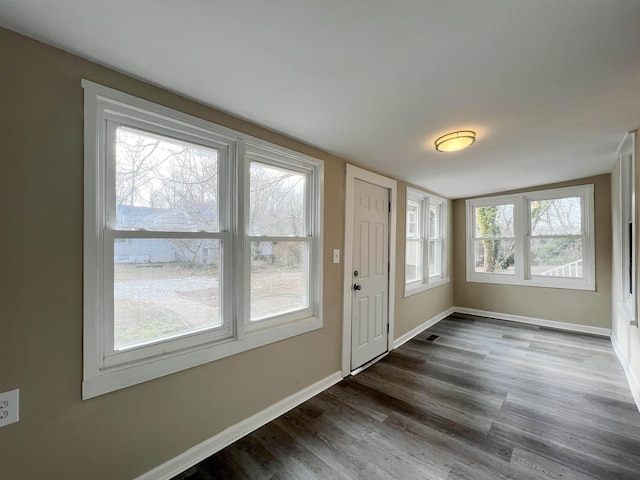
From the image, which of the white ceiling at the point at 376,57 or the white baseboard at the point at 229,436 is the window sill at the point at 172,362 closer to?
the white baseboard at the point at 229,436

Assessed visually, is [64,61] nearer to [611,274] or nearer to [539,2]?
[539,2]

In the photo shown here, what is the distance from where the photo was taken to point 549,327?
4.29 meters

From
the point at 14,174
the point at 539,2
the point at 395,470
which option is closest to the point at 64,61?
the point at 14,174

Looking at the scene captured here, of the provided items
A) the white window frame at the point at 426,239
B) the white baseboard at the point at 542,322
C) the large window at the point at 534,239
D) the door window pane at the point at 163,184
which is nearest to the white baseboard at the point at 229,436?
the door window pane at the point at 163,184

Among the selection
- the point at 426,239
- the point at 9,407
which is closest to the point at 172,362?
the point at 9,407

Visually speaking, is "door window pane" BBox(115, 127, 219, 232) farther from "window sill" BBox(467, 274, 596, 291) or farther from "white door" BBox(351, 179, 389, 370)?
"window sill" BBox(467, 274, 596, 291)

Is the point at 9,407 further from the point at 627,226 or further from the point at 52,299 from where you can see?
the point at 627,226

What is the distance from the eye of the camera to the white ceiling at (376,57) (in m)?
1.04

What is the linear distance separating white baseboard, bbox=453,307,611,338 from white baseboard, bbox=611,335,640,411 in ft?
1.30

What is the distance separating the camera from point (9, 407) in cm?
112

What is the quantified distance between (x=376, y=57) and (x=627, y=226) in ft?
10.7

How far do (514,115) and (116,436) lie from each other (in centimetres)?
312

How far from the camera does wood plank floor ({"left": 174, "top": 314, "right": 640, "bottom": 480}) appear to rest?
164 centimetres

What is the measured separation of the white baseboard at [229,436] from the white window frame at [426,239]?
2.01 metres
